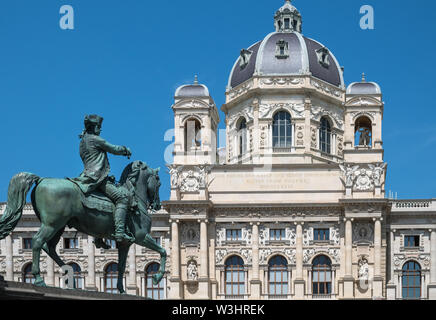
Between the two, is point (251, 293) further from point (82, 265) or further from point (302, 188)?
point (82, 265)

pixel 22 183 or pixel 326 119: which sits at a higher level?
pixel 326 119

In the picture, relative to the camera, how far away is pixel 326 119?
7219 centimetres

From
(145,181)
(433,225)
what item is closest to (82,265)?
(433,225)

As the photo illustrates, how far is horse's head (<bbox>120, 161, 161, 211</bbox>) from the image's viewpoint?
954 inches

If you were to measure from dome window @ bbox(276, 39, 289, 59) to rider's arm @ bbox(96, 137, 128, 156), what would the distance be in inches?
1958

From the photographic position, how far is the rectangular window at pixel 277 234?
64312 millimetres

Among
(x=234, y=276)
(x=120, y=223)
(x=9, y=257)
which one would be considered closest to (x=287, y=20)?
(x=234, y=276)

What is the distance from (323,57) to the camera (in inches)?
2894

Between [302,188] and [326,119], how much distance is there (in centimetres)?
886

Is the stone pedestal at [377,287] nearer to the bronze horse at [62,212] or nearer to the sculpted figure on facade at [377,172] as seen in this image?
the sculpted figure on facade at [377,172]

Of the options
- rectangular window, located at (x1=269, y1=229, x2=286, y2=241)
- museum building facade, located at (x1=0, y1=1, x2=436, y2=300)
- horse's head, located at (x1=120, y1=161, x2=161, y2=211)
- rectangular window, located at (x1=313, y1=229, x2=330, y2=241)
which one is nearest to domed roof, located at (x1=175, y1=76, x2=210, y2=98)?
museum building facade, located at (x1=0, y1=1, x2=436, y2=300)

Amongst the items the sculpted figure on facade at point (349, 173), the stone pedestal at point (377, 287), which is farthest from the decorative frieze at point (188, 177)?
the stone pedestal at point (377, 287)

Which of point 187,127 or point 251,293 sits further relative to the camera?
point 187,127
